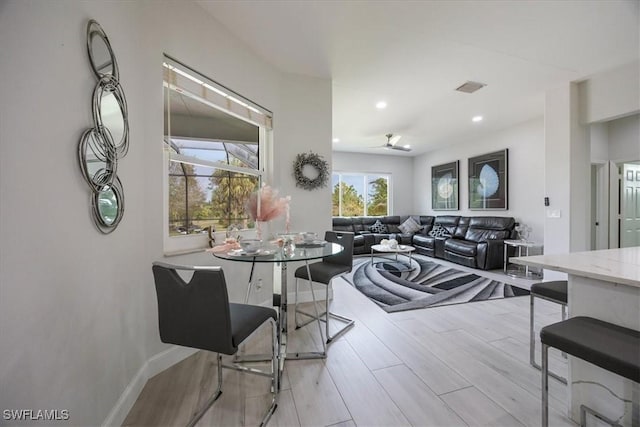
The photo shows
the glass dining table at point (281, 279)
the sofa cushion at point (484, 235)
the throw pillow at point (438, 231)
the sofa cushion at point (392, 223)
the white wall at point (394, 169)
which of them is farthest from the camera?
the white wall at point (394, 169)

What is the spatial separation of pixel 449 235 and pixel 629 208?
114 inches

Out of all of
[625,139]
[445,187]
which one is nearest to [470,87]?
[625,139]

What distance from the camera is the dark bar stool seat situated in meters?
0.92

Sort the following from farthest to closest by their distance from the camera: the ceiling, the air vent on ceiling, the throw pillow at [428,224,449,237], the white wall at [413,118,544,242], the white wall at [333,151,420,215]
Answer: the white wall at [333,151,420,215] → the throw pillow at [428,224,449,237] → the white wall at [413,118,544,242] → the air vent on ceiling → the ceiling

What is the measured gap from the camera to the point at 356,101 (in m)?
3.93

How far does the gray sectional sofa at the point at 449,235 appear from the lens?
15.3ft

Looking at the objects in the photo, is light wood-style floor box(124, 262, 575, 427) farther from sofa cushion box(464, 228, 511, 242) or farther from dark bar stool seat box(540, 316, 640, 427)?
sofa cushion box(464, 228, 511, 242)

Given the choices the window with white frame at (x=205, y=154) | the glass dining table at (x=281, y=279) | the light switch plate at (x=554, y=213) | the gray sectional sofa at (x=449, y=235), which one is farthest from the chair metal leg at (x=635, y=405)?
the gray sectional sofa at (x=449, y=235)

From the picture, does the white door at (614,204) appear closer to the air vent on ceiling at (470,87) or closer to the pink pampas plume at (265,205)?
the air vent on ceiling at (470,87)

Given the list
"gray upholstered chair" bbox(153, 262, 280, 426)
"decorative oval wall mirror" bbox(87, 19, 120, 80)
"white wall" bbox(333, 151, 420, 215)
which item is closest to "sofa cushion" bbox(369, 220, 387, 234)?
"white wall" bbox(333, 151, 420, 215)

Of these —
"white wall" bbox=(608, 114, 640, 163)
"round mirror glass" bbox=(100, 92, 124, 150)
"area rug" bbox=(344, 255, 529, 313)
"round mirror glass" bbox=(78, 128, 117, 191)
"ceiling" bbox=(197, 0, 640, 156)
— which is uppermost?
"ceiling" bbox=(197, 0, 640, 156)

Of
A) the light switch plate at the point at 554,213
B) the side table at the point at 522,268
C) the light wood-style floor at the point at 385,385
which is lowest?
the light wood-style floor at the point at 385,385

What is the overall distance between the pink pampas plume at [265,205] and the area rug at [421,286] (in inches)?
68.7

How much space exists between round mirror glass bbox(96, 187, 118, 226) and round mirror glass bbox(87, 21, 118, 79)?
545 millimetres
